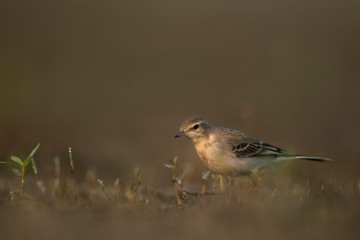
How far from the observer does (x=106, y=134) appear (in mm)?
13859

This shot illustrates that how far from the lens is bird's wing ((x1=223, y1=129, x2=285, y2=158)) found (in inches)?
322

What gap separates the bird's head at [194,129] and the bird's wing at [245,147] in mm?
399

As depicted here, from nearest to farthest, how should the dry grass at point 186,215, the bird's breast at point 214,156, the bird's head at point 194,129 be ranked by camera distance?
the dry grass at point 186,215 < the bird's breast at point 214,156 < the bird's head at point 194,129

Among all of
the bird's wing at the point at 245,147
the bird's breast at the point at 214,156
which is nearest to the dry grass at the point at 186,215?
the bird's breast at the point at 214,156

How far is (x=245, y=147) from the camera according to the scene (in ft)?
27.2

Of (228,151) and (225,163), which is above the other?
(228,151)

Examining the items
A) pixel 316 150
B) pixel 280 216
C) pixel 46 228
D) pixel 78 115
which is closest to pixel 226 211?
pixel 280 216

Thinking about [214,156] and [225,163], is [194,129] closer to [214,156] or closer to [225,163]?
[214,156]

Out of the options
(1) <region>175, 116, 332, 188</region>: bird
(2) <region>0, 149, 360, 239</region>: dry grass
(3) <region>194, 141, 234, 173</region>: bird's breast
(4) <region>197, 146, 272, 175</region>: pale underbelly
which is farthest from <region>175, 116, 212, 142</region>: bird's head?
(2) <region>0, 149, 360, 239</region>: dry grass

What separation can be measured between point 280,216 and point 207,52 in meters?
18.3

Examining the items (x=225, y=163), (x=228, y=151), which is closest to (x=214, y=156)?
(x=225, y=163)

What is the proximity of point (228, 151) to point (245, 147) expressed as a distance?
39 cm

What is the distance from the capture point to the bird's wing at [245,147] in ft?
26.8

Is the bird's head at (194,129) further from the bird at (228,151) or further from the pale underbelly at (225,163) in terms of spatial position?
the pale underbelly at (225,163)
